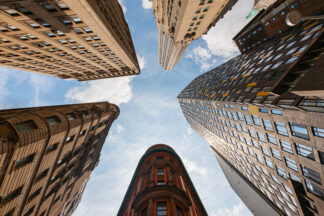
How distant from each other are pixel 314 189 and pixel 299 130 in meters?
8.96

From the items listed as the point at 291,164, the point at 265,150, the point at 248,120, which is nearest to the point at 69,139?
the point at 248,120

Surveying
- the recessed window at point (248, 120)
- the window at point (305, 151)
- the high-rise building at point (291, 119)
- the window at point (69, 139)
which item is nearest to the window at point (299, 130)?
the high-rise building at point (291, 119)

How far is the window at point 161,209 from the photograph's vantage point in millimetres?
19141

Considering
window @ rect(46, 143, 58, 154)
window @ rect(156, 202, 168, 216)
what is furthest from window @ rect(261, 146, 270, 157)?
window @ rect(46, 143, 58, 154)

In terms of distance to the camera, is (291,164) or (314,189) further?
(291,164)

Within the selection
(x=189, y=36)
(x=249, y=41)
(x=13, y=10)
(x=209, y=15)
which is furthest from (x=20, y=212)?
(x=249, y=41)

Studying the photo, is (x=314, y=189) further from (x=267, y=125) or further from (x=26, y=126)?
(x=26, y=126)

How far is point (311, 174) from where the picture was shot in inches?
722

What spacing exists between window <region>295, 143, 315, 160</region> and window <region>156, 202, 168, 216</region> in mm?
21498

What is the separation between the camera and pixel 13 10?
18.0 meters

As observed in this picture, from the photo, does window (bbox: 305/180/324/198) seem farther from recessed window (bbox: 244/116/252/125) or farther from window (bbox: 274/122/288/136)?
recessed window (bbox: 244/116/252/125)

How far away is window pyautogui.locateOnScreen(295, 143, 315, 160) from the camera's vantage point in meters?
17.3

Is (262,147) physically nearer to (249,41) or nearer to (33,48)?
(33,48)

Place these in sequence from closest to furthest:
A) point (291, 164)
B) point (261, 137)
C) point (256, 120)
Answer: point (291, 164)
point (256, 120)
point (261, 137)
